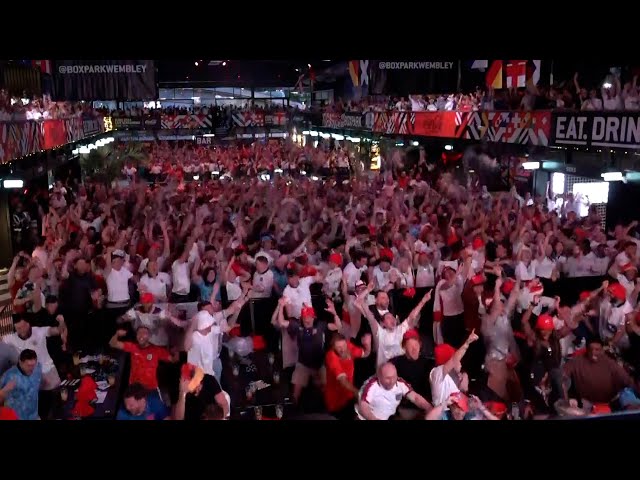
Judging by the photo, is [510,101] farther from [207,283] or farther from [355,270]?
[207,283]

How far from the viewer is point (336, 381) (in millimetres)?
6191

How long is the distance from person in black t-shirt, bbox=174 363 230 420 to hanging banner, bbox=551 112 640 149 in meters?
7.44

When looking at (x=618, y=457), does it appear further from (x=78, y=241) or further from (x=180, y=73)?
(x=180, y=73)

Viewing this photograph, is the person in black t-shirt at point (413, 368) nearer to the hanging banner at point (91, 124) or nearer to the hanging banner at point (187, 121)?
the hanging banner at point (91, 124)

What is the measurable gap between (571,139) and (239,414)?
813cm

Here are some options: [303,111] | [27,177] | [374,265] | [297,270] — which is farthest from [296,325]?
[303,111]

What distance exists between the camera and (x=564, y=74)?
63.1ft

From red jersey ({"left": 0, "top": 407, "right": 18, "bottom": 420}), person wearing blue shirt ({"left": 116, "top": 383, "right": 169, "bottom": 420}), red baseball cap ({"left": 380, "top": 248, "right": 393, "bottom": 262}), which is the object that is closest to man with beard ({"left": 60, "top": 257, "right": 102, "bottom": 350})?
Answer: person wearing blue shirt ({"left": 116, "top": 383, "right": 169, "bottom": 420})

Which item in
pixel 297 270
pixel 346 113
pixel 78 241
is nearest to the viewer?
pixel 297 270

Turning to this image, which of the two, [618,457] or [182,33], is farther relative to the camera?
[618,457]

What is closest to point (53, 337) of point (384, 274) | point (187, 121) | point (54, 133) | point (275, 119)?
point (384, 274)

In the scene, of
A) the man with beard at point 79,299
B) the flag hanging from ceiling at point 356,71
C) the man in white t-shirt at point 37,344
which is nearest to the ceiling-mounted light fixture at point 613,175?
the flag hanging from ceiling at point 356,71

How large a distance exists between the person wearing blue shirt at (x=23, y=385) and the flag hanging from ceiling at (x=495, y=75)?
1705 centimetres

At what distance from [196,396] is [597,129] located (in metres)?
8.33
